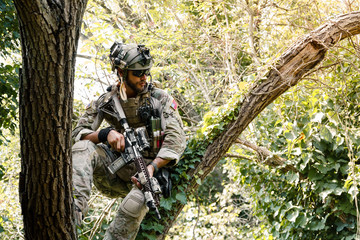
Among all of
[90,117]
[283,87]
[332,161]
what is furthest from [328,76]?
[90,117]

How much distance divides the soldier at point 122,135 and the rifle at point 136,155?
0.05m

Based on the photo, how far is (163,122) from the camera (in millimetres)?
3770

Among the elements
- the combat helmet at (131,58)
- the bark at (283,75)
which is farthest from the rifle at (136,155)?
the bark at (283,75)

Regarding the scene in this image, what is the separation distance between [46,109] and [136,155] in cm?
150

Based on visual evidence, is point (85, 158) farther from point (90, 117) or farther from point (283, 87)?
point (283, 87)

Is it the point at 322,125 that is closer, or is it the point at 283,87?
the point at 283,87

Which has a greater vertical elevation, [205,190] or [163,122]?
[163,122]

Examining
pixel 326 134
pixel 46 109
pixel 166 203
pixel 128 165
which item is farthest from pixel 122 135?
pixel 326 134

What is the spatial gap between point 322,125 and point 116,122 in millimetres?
2385

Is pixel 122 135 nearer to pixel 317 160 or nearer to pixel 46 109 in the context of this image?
pixel 46 109

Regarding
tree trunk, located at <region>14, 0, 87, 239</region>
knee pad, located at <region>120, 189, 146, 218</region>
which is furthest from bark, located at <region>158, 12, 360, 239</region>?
tree trunk, located at <region>14, 0, 87, 239</region>

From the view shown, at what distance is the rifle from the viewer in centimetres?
333

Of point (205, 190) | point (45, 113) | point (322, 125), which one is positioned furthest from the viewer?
point (205, 190)

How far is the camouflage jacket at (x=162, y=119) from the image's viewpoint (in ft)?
12.1
